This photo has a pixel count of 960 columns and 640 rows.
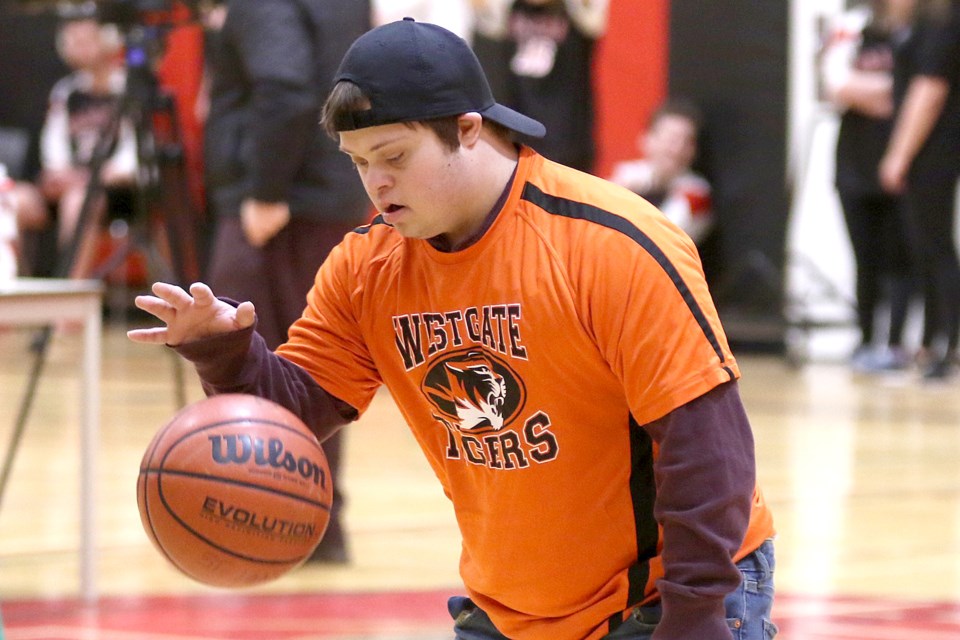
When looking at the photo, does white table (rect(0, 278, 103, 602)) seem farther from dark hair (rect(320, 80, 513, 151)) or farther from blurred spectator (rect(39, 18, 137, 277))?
blurred spectator (rect(39, 18, 137, 277))

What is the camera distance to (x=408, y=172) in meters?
2.24

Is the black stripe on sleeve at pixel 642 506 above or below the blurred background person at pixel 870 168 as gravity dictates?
above

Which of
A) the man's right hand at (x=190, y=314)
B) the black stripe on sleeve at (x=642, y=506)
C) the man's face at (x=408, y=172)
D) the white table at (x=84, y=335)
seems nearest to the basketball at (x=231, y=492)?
the man's right hand at (x=190, y=314)

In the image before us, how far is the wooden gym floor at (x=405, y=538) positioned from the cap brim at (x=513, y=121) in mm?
1770

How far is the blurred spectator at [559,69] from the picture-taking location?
348 inches

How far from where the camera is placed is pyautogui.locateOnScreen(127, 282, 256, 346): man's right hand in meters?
2.38

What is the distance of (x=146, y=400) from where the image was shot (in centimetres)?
812

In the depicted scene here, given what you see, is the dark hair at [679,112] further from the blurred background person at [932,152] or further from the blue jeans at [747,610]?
the blue jeans at [747,610]

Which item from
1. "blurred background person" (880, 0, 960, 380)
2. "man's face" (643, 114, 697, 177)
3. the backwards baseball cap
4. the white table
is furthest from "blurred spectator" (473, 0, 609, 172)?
the backwards baseball cap

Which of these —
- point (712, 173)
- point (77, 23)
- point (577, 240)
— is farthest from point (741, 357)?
point (577, 240)

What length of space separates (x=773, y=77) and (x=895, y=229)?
1.41 meters

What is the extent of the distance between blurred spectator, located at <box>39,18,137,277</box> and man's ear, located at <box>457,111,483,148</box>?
8243 millimetres

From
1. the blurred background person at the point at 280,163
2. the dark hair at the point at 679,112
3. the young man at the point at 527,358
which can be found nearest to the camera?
the young man at the point at 527,358

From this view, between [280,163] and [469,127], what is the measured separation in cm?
217
